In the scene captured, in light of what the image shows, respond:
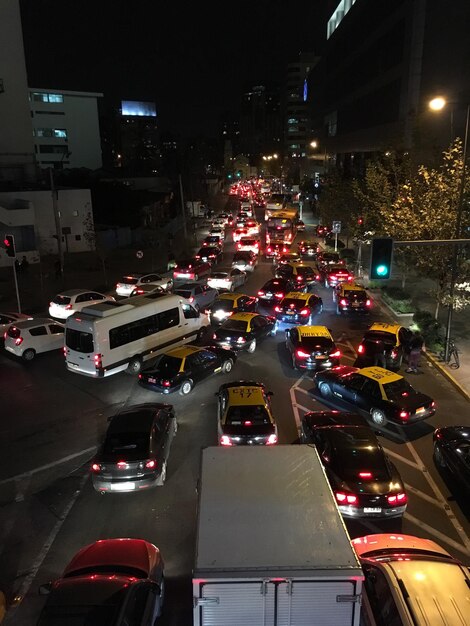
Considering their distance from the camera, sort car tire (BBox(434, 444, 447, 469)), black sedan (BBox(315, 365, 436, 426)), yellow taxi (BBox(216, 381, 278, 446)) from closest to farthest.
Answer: car tire (BBox(434, 444, 447, 469))
yellow taxi (BBox(216, 381, 278, 446))
black sedan (BBox(315, 365, 436, 426))

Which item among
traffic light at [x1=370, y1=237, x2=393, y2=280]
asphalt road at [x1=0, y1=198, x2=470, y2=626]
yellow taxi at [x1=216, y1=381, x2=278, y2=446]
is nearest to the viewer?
asphalt road at [x1=0, y1=198, x2=470, y2=626]

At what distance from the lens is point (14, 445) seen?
1374 centimetres

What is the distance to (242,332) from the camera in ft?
67.5

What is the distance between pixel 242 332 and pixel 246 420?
780 cm

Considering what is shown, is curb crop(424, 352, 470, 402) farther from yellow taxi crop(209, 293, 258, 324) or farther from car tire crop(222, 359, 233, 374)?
yellow taxi crop(209, 293, 258, 324)

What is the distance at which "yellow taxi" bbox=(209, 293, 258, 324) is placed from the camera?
24625 millimetres

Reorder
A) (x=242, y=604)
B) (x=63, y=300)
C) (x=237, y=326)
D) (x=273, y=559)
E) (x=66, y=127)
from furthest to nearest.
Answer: (x=66, y=127), (x=63, y=300), (x=237, y=326), (x=273, y=559), (x=242, y=604)

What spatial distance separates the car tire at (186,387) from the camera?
1668 cm

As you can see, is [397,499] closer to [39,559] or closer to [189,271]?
[39,559]

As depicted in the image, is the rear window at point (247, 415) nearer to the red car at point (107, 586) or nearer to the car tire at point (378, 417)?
the car tire at point (378, 417)

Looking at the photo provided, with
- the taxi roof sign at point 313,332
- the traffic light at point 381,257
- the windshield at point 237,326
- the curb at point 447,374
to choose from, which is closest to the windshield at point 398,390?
the curb at point 447,374

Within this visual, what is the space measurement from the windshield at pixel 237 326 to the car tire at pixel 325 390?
4.86m

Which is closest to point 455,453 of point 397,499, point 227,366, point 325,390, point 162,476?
point 397,499

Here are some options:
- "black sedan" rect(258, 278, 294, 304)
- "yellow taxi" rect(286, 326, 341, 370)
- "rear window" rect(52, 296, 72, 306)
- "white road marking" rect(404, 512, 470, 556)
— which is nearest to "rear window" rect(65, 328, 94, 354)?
"yellow taxi" rect(286, 326, 341, 370)
